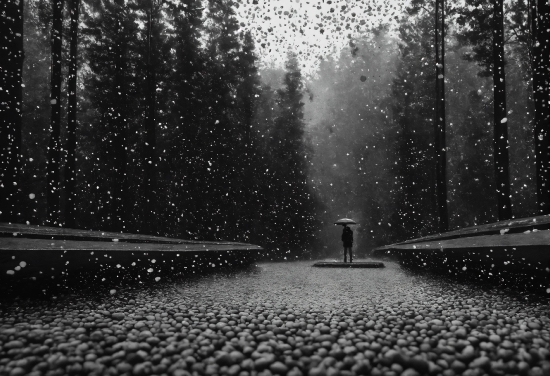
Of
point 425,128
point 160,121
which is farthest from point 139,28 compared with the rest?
point 425,128

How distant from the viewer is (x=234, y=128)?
87.9 ft

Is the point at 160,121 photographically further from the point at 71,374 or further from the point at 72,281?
the point at 71,374

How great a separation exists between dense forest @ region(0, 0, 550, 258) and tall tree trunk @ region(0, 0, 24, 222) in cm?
2

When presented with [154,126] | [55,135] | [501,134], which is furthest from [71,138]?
[501,134]

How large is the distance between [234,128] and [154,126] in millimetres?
11145

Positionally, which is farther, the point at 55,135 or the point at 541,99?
the point at 55,135

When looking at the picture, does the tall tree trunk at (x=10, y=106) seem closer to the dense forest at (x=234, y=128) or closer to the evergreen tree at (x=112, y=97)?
the dense forest at (x=234, y=128)

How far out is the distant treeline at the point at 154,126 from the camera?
1778 cm

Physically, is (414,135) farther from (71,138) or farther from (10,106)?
(10,106)

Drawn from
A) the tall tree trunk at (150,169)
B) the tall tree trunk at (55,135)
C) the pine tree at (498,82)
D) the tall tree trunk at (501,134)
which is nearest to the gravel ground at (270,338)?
the tall tree trunk at (55,135)

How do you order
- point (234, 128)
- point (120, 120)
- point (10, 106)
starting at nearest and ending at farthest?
point (10, 106)
point (120, 120)
point (234, 128)

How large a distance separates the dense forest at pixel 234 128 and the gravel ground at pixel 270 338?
13.9 feet

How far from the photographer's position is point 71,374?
5.07 feet

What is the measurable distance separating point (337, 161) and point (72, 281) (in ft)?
123
